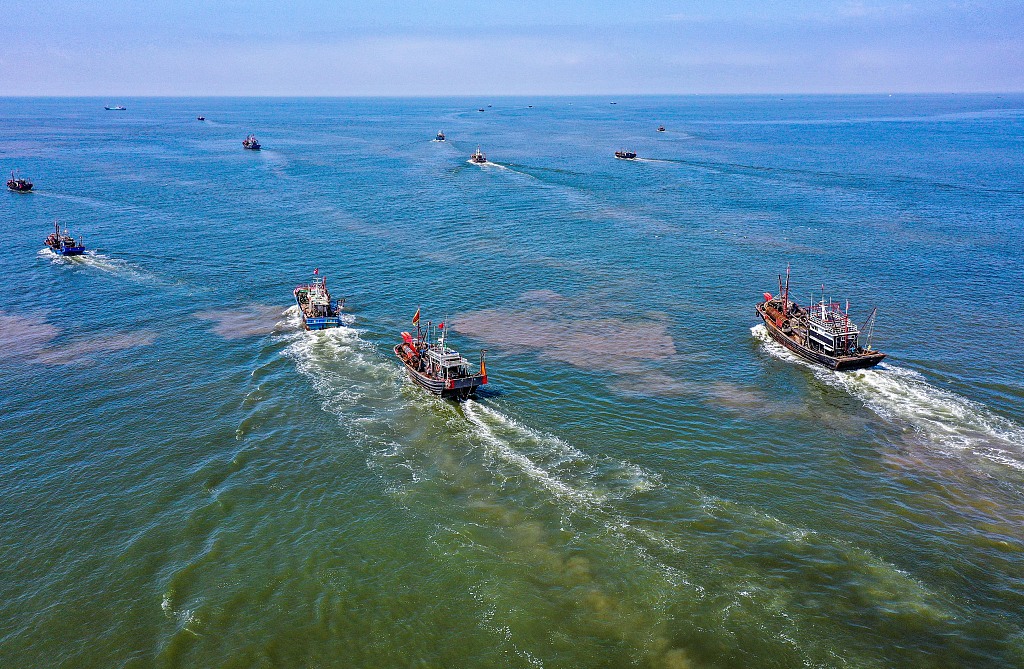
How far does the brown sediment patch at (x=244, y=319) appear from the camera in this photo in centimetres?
8939

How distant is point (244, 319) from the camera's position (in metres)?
94.2

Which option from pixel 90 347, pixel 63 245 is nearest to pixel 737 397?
pixel 90 347

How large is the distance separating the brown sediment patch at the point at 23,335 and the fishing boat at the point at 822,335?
94885 millimetres

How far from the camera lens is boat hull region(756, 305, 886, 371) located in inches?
3027

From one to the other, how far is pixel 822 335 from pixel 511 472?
45468 mm

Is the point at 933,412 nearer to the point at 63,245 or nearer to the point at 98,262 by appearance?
the point at 98,262

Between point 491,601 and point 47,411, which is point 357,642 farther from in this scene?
point 47,411

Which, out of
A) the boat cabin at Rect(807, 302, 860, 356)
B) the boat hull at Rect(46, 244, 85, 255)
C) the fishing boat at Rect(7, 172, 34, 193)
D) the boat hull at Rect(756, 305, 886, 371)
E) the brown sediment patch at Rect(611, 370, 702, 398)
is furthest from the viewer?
the fishing boat at Rect(7, 172, 34, 193)

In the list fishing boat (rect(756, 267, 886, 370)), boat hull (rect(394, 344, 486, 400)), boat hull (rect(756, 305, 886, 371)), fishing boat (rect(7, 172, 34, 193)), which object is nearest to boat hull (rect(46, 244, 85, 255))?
fishing boat (rect(7, 172, 34, 193))

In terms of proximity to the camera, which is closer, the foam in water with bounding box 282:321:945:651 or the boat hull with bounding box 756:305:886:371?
the foam in water with bounding box 282:321:945:651

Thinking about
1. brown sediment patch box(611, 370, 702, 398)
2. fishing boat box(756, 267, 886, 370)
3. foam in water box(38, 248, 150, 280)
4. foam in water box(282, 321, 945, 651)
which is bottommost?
foam in water box(282, 321, 945, 651)

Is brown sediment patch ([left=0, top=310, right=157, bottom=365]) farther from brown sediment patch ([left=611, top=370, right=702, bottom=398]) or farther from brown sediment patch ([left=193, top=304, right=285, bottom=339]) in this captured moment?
brown sediment patch ([left=611, top=370, right=702, bottom=398])

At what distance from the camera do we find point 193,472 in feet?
193

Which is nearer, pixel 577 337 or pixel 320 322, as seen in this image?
pixel 577 337
